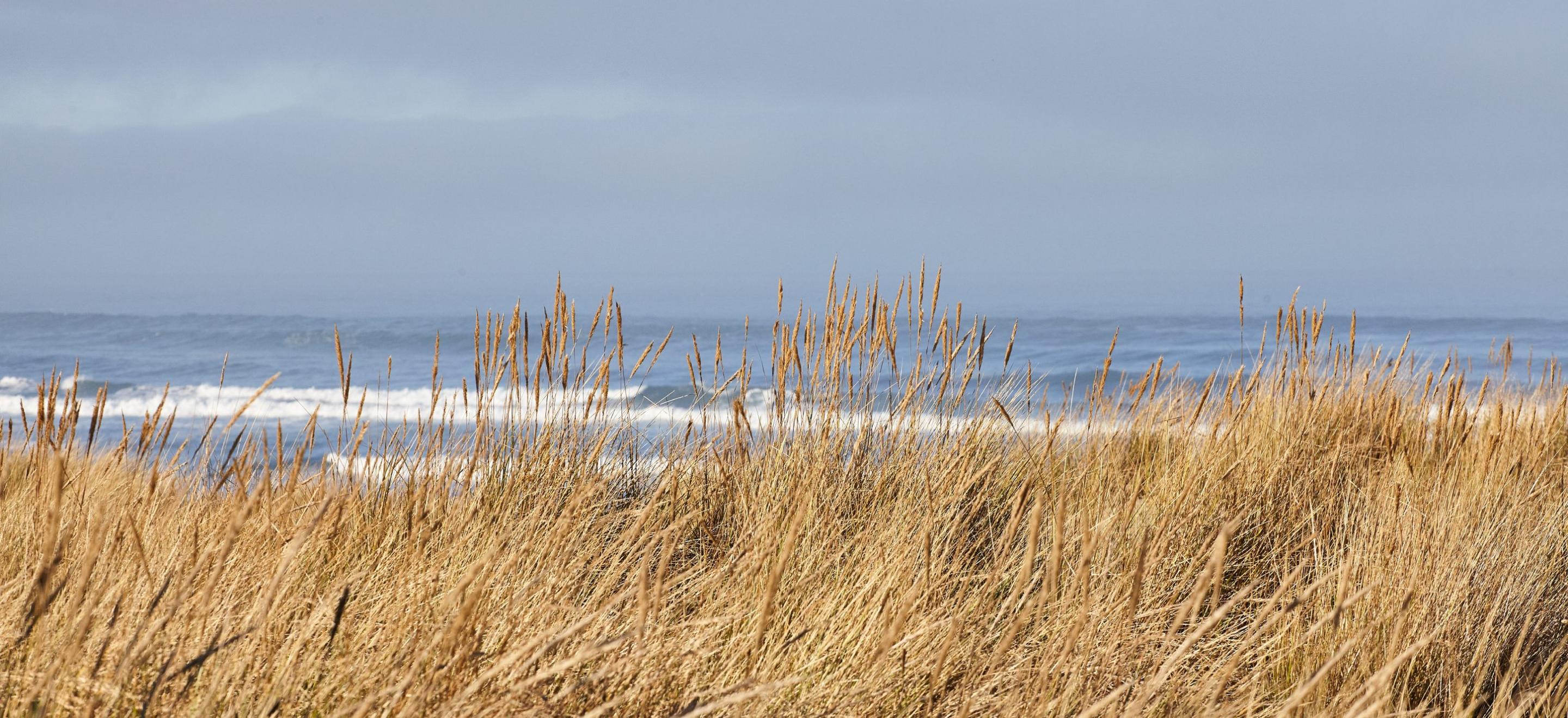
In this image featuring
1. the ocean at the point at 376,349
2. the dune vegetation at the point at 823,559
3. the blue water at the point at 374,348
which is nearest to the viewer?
the dune vegetation at the point at 823,559

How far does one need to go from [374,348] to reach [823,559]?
2174 cm

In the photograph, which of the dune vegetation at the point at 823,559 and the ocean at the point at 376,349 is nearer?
the dune vegetation at the point at 823,559

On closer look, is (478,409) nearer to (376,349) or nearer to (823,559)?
(823,559)

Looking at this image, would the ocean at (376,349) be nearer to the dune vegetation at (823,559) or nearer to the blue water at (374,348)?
the blue water at (374,348)

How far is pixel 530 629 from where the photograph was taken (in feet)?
5.39

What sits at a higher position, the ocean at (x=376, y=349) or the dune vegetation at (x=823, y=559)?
the dune vegetation at (x=823, y=559)

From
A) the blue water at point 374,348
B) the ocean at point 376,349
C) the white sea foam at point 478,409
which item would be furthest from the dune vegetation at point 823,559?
the blue water at point 374,348

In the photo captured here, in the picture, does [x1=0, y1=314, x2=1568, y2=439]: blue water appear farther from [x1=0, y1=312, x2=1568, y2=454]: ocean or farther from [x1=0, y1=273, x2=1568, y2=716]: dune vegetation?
[x1=0, y1=273, x2=1568, y2=716]: dune vegetation

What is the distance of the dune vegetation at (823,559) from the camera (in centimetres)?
131

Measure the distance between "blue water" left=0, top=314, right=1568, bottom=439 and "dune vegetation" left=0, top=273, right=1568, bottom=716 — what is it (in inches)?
307

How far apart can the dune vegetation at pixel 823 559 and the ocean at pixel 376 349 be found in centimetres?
721

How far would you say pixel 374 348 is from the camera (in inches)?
867

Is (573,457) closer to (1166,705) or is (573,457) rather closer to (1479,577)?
(1166,705)

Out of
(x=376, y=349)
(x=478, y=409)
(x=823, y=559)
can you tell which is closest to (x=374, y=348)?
(x=376, y=349)
